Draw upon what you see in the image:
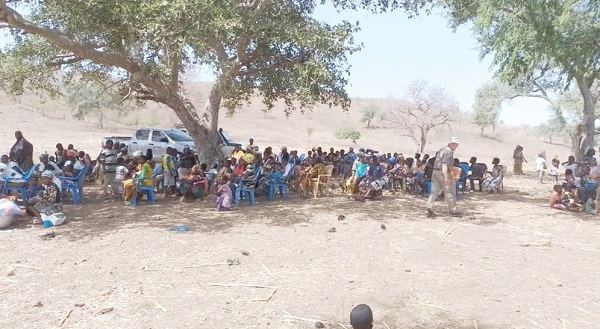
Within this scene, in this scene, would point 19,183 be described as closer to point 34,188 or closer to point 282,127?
point 34,188

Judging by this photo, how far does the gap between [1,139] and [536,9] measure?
26688 mm

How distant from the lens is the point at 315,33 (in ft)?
31.8

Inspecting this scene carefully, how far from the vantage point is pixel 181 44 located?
8930mm

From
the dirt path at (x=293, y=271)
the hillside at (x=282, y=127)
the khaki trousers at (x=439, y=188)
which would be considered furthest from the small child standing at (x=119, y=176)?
the hillside at (x=282, y=127)

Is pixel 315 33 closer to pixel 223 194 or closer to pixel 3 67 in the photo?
pixel 223 194

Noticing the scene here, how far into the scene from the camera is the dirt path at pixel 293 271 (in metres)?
4.65


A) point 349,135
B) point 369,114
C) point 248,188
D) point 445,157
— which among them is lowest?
point 248,188

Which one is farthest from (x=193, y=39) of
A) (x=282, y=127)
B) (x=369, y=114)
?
(x=369, y=114)

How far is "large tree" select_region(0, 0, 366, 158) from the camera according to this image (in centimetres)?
899

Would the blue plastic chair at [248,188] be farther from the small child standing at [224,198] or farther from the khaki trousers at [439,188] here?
the khaki trousers at [439,188]

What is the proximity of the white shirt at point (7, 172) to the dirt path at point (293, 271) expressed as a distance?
48.3 inches

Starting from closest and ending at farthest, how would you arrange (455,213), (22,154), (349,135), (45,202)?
(45,202) < (455,213) < (22,154) < (349,135)

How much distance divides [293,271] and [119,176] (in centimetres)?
589

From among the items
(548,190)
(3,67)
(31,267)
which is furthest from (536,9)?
(3,67)
